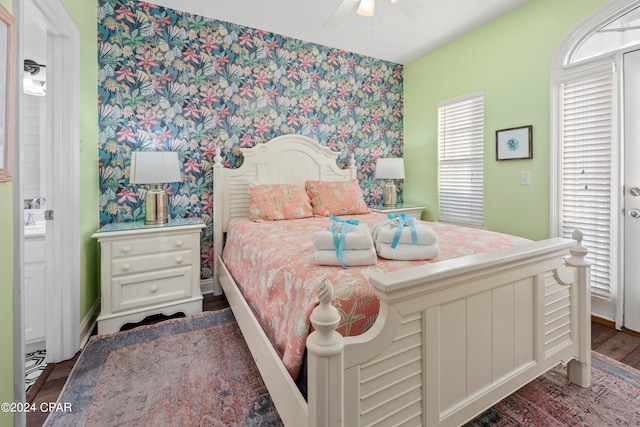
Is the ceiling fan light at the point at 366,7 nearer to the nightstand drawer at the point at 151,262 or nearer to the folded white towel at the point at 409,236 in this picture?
the folded white towel at the point at 409,236

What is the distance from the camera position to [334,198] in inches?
121

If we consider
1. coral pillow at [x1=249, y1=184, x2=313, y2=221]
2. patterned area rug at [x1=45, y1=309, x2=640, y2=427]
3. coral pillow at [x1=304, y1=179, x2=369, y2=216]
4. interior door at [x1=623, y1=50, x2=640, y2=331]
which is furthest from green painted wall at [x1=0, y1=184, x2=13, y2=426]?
interior door at [x1=623, y1=50, x2=640, y2=331]

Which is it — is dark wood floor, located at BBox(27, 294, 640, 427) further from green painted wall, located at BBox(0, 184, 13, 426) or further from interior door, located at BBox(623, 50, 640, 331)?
green painted wall, located at BBox(0, 184, 13, 426)

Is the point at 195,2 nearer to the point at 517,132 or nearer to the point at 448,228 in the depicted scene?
the point at 448,228

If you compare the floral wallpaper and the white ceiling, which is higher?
the white ceiling

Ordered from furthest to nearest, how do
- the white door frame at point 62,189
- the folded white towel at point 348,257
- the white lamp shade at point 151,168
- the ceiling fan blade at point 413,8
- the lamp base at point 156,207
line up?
1. the lamp base at point 156,207
2. the white lamp shade at point 151,168
3. the ceiling fan blade at point 413,8
4. the white door frame at point 62,189
5. the folded white towel at point 348,257

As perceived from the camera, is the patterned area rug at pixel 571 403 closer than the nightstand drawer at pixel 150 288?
Yes

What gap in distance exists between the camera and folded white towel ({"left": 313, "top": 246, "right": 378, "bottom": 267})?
1.29 metres

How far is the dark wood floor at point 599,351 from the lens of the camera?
1.54m

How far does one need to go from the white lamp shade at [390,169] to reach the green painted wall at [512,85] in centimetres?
44

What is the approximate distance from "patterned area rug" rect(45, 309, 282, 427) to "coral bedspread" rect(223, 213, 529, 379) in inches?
14.9

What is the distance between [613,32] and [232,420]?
357 cm

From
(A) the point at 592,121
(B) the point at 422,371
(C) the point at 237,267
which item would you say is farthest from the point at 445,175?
(B) the point at 422,371

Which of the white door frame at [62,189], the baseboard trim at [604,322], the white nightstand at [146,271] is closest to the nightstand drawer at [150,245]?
the white nightstand at [146,271]
